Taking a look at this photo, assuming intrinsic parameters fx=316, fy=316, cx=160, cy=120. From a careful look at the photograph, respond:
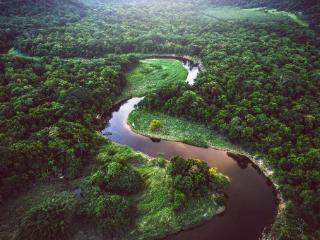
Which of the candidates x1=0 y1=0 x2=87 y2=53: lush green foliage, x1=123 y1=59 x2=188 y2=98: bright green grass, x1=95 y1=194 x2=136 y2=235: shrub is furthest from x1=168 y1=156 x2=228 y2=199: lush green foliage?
x1=0 y1=0 x2=87 y2=53: lush green foliage

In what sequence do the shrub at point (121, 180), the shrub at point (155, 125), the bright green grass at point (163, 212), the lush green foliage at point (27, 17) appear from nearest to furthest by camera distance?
the bright green grass at point (163, 212), the shrub at point (121, 180), the shrub at point (155, 125), the lush green foliage at point (27, 17)

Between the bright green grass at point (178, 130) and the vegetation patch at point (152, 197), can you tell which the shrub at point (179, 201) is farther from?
the bright green grass at point (178, 130)

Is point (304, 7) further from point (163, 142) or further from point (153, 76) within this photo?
Answer: point (163, 142)

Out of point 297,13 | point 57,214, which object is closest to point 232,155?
point 57,214

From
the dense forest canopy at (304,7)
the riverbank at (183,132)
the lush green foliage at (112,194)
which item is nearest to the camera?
the lush green foliage at (112,194)

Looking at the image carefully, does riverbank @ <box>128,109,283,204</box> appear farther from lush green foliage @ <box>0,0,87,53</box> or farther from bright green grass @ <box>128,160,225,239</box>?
lush green foliage @ <box>0,0,87,53</box>

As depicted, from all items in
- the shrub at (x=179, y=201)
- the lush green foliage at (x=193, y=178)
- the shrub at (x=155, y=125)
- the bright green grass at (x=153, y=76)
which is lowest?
the bright green grass at (x=153, y=76)

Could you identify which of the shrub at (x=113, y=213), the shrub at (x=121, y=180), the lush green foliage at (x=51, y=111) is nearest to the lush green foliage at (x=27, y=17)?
the lush green foliage at (x=51, y=111)
